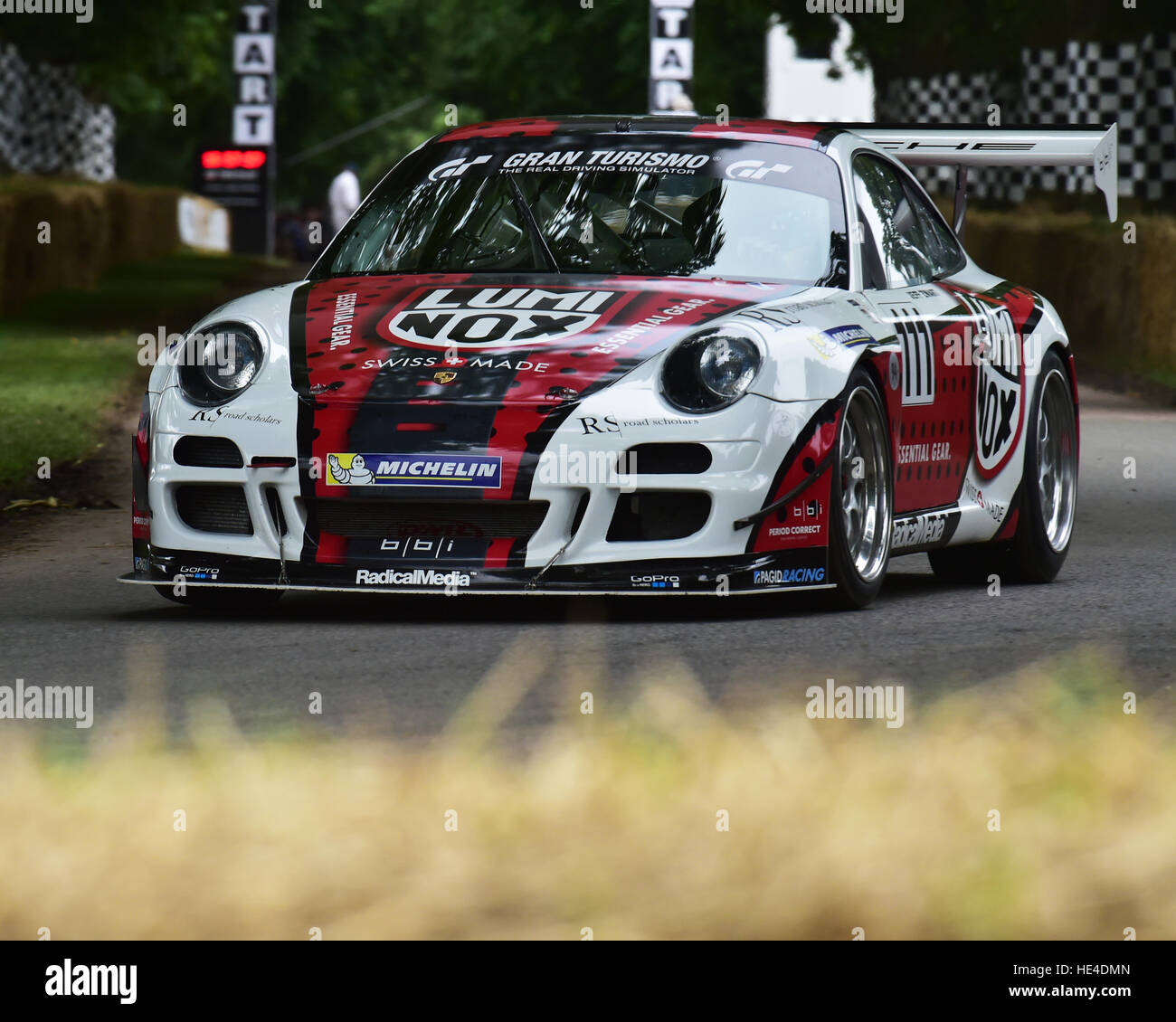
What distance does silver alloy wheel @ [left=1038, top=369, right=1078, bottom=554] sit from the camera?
877cm

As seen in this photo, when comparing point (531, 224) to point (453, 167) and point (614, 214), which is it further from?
point (453, 167)

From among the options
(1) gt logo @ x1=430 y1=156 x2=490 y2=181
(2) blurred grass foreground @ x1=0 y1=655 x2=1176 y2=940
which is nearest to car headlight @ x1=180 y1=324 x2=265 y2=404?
(1) gt logo @ x1=430 y1=156 x2=490 y2=181

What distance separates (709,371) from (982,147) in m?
2.65

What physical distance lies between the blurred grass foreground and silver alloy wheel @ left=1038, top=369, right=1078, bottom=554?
11.6 feet

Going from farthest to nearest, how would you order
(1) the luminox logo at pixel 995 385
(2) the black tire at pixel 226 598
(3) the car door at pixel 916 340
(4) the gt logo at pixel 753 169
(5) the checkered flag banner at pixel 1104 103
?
(5) the checkered flag banner at pixel 1104 103 < (1) the luminox logo at pixel 995 385 < (4) the gt logo at pixel 753 169 < (3) the car door at pixel 916 340 < (2) the black tire at pixel 226 598

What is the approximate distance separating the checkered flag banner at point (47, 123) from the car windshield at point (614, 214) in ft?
95.0

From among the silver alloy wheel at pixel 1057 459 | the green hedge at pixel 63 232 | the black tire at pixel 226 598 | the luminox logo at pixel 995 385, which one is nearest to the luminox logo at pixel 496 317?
the black tire at pixel 226 598

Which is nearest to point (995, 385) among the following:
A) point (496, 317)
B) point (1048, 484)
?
point (1048, 484)

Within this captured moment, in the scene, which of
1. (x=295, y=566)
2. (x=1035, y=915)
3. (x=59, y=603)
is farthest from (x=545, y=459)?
(x=1035, y=915)

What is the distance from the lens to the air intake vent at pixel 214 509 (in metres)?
7.15

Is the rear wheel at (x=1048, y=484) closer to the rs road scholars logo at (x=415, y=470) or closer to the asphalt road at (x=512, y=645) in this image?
the asphalt road at (x=512, y=645)

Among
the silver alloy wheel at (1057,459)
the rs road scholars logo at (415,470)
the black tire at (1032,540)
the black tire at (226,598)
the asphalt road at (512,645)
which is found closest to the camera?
the asphalt road at (512,645)

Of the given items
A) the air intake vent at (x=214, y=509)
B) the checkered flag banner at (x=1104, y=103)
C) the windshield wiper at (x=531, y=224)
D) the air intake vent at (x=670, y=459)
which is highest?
the windshield wiper at (x=531, y=224)

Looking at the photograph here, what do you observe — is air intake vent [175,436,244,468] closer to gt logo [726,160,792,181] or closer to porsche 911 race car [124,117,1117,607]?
porsche 911 race car [124,117,1117,607]
